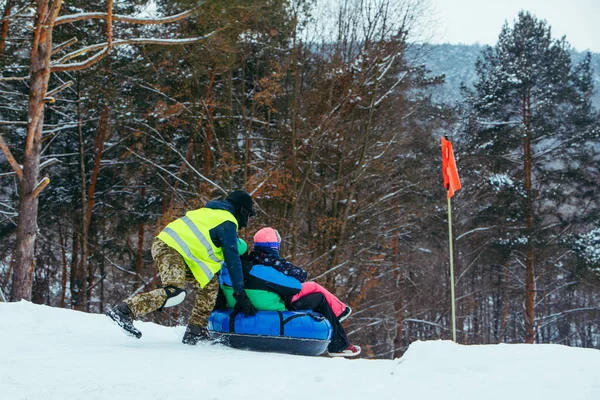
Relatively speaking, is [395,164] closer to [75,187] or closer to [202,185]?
[202,185]

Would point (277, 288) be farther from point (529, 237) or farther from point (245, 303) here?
point (529, 237)

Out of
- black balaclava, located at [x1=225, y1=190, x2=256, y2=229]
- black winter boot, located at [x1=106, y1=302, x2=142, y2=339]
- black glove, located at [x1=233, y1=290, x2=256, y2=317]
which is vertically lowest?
black winter boot, located at [x1=106, y1=302, x2=142, y2=339]

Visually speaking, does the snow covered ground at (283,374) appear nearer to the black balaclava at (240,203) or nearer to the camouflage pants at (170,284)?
the camouflage pants at (170,284)

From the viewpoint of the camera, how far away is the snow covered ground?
12.1 ft

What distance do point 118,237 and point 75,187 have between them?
2.27m

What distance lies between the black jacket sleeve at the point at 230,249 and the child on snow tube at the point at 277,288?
34 centimetres

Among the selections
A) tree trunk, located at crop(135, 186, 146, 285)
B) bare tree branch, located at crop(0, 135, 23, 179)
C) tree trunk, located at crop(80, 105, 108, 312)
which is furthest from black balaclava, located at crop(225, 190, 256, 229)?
tree trunk, located at crop(135, 186, 146, 285)

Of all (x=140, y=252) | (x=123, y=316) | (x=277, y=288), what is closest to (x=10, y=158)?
(x=123, y=316)

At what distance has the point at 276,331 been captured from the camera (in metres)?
5.87

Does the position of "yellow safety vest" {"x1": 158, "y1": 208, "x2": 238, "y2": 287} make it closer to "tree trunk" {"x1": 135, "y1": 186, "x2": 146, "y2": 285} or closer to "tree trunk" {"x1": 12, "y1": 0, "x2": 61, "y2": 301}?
"tree trunk" {"x1": 12, "y1": 0, "x2": 61, "y2": 301}

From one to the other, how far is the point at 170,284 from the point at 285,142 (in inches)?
488

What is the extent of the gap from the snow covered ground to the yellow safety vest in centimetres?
72

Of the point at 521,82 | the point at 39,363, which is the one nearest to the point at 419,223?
the point at 521,82

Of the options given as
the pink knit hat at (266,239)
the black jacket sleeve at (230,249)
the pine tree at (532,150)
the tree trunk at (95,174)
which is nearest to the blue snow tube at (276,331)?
the black jacket sleeve at (230,249)
